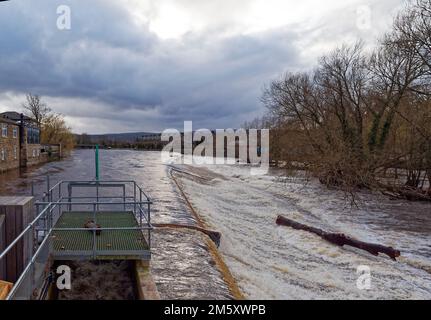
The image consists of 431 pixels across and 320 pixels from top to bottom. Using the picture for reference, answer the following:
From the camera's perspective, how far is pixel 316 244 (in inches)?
513

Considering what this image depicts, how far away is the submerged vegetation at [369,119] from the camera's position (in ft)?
72.6

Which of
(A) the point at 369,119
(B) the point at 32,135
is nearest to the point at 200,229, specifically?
(A) the point at 369,119

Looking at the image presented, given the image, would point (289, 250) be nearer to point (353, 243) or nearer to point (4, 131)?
point (353, 243)

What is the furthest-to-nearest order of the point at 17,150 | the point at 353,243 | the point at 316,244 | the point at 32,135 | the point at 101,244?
the point at 32,135
the point at 17,150
the point at 316,244
the point at 353,243
the point at 101,244

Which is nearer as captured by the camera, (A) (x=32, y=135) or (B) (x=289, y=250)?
(B) (x=289, y=250)

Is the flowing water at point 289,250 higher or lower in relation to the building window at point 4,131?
lower

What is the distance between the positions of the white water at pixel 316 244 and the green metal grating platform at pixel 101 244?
286 cm

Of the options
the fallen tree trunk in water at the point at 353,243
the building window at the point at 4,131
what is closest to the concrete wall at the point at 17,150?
the building window at the point at 4,131

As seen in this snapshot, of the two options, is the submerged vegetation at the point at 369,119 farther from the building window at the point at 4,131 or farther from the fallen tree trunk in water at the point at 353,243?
the building window at the point at 4,131

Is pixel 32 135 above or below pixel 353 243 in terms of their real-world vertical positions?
above

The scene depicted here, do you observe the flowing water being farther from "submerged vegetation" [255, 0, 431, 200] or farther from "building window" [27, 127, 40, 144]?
"building window" [27, 127, 40, 144]

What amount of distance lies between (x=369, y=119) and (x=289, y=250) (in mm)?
21678

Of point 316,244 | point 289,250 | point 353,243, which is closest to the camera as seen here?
point 289,250

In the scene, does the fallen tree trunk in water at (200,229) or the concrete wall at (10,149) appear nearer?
the fallen tree trunk in water at (200,229)
